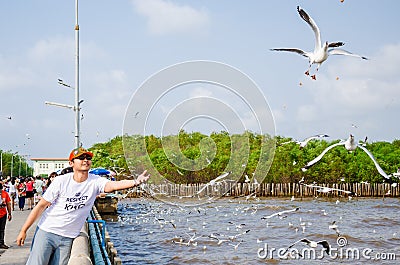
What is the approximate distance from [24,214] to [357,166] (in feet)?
153

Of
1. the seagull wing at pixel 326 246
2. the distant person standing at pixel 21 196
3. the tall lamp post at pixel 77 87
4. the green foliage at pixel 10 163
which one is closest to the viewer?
the seagull wing at pixel 326 246

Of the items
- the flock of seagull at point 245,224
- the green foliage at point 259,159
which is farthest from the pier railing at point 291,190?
the flock of seagull at point 245,224

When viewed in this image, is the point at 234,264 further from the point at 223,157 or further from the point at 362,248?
the point at 223,157

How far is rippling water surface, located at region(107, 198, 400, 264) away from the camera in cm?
1964

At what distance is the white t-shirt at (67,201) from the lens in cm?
614

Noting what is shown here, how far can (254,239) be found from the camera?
24.7 m

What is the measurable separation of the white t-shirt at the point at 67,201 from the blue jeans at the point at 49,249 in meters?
0.06

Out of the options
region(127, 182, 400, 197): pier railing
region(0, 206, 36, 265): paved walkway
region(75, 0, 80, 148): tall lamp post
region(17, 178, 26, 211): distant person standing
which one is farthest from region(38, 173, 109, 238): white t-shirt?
region(127, 182, 400, 197): pier railing

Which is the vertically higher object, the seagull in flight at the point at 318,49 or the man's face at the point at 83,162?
the seagull in flight at the point at 318,49

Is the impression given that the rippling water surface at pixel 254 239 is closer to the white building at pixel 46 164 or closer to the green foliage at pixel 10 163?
the green foliage at pixel 10 163

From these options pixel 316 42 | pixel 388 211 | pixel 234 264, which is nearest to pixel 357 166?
pixel 388 211

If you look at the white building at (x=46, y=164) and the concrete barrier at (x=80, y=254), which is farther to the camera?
the white building at (x=46, y=164)

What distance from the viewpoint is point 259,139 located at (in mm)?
60281

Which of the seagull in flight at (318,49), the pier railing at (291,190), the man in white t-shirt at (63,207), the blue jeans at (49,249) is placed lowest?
the pier railing at (291,190)
